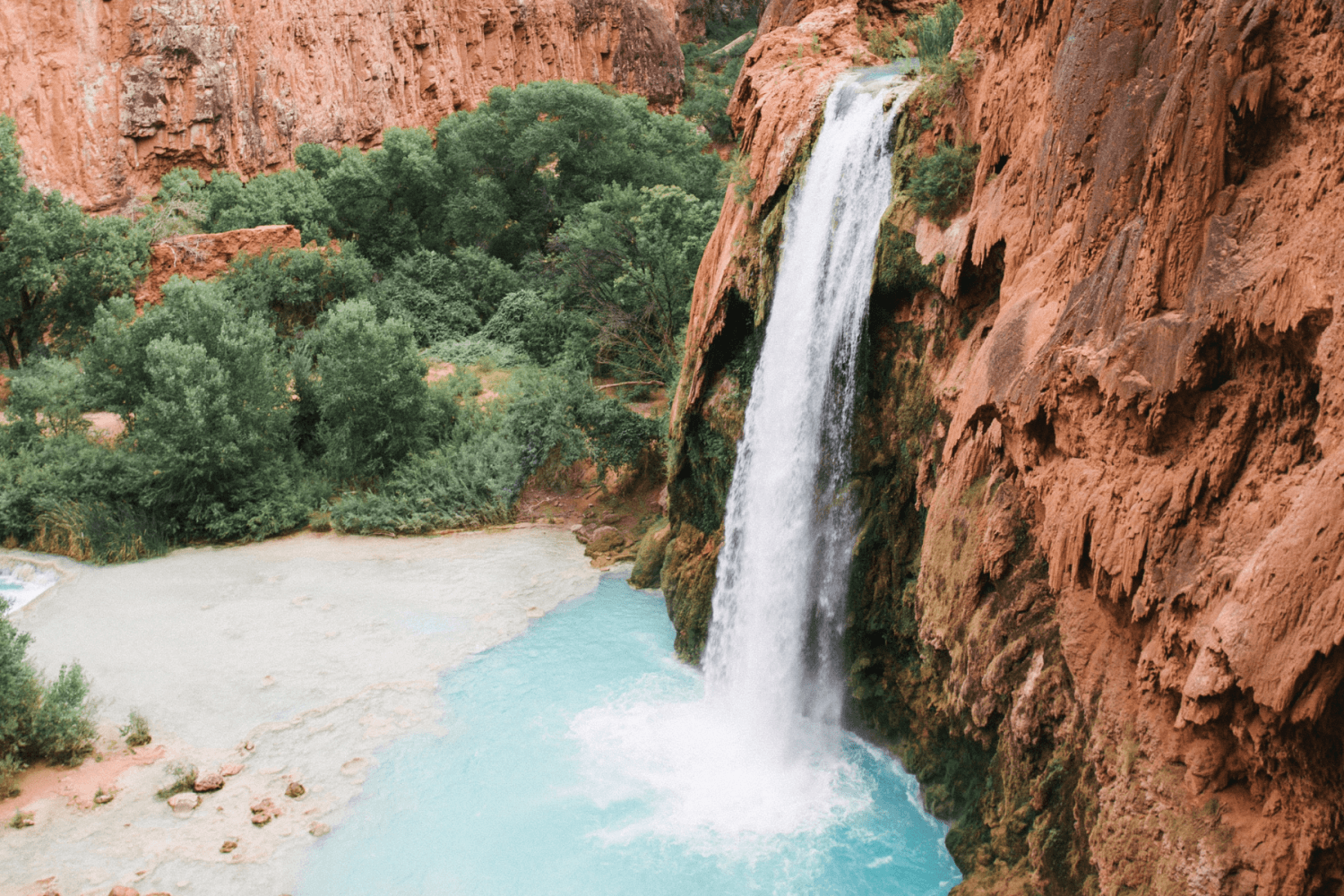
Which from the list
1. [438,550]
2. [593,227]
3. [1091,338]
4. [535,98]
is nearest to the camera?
[1091,338]

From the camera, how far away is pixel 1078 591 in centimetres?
534

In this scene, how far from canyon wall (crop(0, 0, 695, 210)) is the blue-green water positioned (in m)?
25.3

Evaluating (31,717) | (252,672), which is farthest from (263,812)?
(252,672)

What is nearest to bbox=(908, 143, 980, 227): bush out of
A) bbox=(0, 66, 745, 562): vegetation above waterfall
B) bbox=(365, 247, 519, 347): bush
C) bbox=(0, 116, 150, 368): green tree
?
bbox=(0, 66, 745, 562): vegetation above waterfall

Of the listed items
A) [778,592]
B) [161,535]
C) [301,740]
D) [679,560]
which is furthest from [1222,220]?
[161,535]

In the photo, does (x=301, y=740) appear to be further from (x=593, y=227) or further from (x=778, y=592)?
(x=593, y=227)

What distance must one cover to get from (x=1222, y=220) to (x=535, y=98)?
83.4ft

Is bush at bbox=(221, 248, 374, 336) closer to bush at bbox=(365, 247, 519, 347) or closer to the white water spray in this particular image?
bush at bbox=(365, 247, 519, 347)

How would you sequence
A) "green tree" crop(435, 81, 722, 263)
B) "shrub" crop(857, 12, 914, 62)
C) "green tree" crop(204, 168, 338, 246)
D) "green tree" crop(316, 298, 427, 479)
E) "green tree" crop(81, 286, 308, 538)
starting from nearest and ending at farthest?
1. "shrub" crop(857, 12, 914, 62)
2. "green tree" crop(81, 286, 308, 538)
3. "green tree" crop(316, 298, 427, 479)
4. "green tree" crop(204, 168, 338, 246)
5. "green tree" crop(435, 81, 722, 263)

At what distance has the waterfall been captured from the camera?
9039 millimetres

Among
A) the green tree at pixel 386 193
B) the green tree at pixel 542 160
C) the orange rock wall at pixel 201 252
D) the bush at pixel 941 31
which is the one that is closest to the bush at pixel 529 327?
the green tree at pixel 542 160

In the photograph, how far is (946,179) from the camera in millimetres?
8070

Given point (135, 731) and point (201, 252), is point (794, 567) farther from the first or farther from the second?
point (201, 252)

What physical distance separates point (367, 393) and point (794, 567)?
11.2 metres
